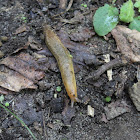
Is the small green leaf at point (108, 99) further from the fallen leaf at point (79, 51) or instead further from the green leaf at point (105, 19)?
the green leaf at point (105, 19)

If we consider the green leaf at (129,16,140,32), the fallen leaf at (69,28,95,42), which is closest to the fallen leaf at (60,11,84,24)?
the fallen leaf at (69,28,95,42)

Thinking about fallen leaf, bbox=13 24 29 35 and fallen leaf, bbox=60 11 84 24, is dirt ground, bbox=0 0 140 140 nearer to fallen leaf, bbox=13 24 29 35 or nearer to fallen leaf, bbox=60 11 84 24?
fallen leaf, bbox=13 24 29 35

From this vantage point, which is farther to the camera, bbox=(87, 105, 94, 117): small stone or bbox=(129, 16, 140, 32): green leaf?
bbox=(129, 16, 140, 32): green leaf

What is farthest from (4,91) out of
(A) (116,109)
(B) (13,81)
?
(A) (116,109)

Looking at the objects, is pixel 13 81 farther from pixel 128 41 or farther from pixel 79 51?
pixel 128 41

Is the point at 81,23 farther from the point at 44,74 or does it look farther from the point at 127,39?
the point at 44,74

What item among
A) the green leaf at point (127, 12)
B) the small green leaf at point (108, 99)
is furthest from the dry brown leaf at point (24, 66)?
the green leaf at point (127, 12)

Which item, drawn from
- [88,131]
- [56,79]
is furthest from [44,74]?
[88,131]
